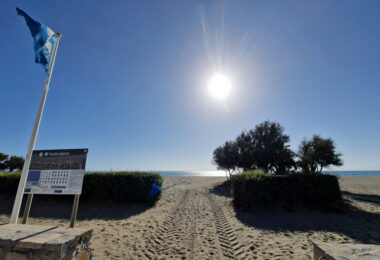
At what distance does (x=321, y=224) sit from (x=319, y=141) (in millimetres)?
15657

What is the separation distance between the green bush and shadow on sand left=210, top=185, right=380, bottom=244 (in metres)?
0.44

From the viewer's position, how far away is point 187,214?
719 centimetres

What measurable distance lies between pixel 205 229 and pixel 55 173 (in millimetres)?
5136

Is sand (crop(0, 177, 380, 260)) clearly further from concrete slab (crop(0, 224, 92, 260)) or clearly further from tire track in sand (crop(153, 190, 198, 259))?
concrete slab (crop(0, 224, 92, 260))

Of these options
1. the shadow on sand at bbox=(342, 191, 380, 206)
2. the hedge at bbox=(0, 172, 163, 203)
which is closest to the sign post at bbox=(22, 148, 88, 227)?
Result: the hedge at bbox=(0, 172, 163, 203)

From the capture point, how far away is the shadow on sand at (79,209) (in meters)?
7.07

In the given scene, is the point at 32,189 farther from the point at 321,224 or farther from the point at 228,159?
the point at 228,159

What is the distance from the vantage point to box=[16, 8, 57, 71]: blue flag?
4715 millimetres

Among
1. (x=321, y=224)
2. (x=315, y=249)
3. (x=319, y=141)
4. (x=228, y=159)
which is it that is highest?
(x=319, y=141)

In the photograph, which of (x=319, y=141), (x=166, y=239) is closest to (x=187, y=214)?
(x=166, y=239)

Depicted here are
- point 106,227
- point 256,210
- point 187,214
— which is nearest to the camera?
point 106,227

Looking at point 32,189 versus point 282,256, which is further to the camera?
point 32,189

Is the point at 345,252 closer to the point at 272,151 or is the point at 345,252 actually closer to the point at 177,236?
the point at 177,236

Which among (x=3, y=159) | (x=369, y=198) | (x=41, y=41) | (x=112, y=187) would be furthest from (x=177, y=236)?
(x=3, y=159)
